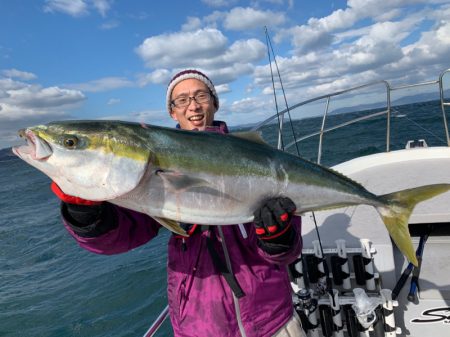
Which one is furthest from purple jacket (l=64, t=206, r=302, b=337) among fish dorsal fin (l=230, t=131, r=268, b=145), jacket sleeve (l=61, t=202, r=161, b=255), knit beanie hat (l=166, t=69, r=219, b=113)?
knit beanie hat (l=166, t=69, r=219, b=113)

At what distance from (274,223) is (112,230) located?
3.37 feet

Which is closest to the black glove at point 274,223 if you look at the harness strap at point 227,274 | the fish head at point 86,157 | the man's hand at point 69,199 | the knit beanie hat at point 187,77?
the harness strap at point 227,274

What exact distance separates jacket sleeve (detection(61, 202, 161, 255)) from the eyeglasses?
1026 mm

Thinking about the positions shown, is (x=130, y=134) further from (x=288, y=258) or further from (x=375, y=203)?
(x=375, y=203)

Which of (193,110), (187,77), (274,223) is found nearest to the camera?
(274,223)

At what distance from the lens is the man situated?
2242mm

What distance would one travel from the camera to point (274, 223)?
2176mm

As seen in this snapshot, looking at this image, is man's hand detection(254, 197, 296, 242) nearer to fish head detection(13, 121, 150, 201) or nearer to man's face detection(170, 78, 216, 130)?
fish head detection(13, 121, 150, 201)

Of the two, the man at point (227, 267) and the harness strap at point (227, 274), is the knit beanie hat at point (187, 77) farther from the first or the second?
the harness strap at point (227, 274)

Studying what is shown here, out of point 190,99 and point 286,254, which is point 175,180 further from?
point 190,99

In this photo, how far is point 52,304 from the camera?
30.5ft

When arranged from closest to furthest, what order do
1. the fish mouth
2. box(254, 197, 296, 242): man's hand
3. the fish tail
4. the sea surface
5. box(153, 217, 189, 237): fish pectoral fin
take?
the fish mouth → box(153, 217, 189, 237): fish pectoral fin → box(254, 197, 296, 242): man's hand → the fish tail → the sea surface

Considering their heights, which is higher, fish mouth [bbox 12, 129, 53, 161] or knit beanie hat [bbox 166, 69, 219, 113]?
knit beanie hat [bbox 166, 69, 219, 113]

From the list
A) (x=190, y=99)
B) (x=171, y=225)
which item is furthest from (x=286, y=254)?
(x=190, y=99)
